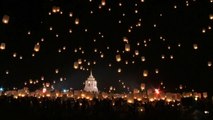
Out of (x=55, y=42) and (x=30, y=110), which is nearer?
(x=30, y=110)

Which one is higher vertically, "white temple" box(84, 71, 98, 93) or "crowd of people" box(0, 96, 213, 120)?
"white temple" box(84, 71, 98, 93)

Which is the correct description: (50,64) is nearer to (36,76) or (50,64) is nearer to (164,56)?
(36,76)

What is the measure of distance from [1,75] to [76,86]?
13558mm

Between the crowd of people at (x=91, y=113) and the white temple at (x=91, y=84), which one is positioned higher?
the white temple at (x=91, y=84)

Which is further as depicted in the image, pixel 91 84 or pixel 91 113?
pixel 91 84

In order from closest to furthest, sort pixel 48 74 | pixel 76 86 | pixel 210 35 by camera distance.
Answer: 1. pixel 210 35
2. pixel 48 74
3. pixel 76 86

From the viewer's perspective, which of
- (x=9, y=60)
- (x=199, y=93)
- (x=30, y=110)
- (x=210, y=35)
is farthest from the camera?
(x=9, y=60)

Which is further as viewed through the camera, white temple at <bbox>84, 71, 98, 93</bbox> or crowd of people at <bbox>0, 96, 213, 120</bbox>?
white temple at <bbox>84, 71, 98, 93</bbox>

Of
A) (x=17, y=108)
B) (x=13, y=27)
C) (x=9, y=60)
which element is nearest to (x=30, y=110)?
(x=17, y=108)

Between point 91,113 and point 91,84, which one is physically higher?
point 91,84

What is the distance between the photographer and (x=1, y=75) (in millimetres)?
27672

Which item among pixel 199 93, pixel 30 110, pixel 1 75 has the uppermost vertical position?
pixel 1 75

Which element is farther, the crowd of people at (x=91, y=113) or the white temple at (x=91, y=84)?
the white temple at (x=91, y=84)

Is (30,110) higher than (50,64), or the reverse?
(50,64)
